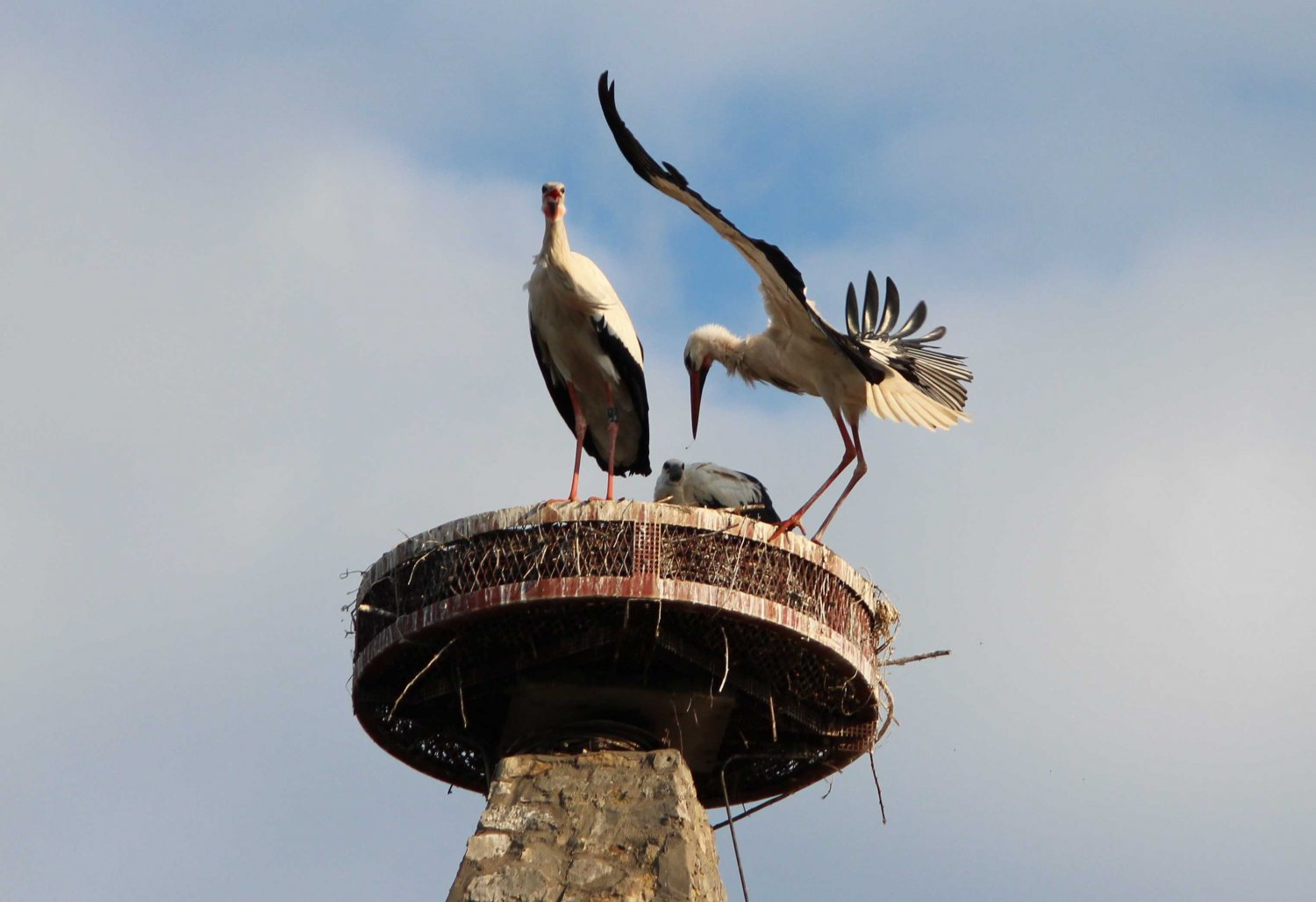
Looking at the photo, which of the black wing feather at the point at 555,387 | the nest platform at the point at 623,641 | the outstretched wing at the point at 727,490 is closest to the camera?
the nest platform at the point at 623,641

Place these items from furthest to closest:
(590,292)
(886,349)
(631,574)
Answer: (886,349) < (590,292) < (631,574)

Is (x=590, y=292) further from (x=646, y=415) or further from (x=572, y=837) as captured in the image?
(x=572, y=837)

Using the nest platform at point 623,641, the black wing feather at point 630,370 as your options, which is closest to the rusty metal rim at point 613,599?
the nest platform at point 623,641

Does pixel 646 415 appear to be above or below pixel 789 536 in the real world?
above

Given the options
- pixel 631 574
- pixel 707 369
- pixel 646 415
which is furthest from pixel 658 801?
pixel 707 369

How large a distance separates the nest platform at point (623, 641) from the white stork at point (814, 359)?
108cm

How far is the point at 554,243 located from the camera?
1139 cm

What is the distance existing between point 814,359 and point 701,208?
149 cm

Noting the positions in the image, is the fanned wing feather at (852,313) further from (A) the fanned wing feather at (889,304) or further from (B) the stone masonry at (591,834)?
(B) the stone masonry at (591,834)

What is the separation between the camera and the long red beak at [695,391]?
12.7 metres

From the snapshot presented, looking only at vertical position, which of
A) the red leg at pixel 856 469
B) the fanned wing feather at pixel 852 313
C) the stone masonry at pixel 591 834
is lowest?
the stone masonry at pixel 591 834

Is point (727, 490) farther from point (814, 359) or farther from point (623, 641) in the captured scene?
point (623, 641)

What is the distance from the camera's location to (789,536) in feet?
31.9

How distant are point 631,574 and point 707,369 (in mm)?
3503
